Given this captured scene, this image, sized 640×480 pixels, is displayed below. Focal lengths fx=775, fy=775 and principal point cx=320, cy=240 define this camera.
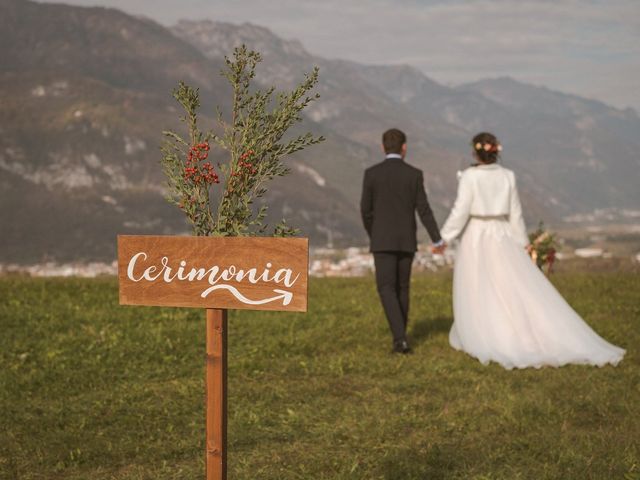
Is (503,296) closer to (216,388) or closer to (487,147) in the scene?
(487,147)

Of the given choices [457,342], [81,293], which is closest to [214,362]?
[457,342]

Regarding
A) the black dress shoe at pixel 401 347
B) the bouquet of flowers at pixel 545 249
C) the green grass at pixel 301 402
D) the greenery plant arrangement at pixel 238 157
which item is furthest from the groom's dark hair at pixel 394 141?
the greenery plant arrangement at pixel 238 157

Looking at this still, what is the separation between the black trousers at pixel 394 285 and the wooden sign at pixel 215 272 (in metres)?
7.01

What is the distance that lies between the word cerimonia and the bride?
6.74 m

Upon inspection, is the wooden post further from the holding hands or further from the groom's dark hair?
the holding hands

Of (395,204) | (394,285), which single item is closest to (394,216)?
(395,204)

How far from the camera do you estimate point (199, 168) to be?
475 cm

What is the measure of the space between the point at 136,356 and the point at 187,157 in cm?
692

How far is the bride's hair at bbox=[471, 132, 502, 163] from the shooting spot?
37.8 feet

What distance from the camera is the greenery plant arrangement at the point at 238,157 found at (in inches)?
186

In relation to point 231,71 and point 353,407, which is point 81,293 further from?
point 231,71

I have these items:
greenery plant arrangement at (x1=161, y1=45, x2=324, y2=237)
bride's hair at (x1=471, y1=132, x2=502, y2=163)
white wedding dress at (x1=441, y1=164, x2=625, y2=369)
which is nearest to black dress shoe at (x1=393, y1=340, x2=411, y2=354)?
white wedding dress at (x1=441, y1=164, x2=625, y2=369)

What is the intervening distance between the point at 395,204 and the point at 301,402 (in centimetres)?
380

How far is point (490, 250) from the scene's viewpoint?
38.0 feet
